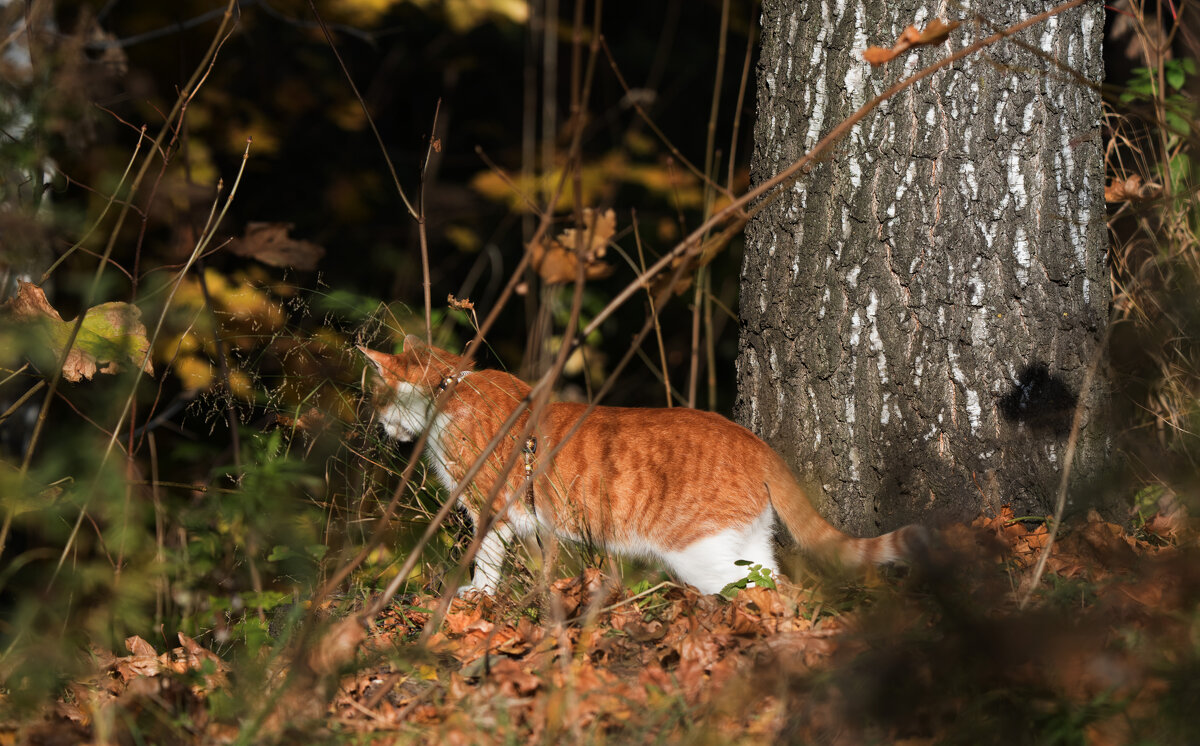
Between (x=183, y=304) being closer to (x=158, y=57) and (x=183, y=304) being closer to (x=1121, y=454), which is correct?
(x=158, y=57)

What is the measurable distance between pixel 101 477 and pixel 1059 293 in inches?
100

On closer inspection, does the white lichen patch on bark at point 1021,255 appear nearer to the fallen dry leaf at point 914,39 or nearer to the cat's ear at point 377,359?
the fallen dry leaf at point 914,39

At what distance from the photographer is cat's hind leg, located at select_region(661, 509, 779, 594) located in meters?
2.85

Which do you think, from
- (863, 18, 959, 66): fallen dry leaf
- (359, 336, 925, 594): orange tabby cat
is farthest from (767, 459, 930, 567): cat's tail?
(863, 18, 959, 66): fallen dry leaf

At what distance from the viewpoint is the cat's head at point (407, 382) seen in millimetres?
2855

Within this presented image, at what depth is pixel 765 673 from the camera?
5.65ft

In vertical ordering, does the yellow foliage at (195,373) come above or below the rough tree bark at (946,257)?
below

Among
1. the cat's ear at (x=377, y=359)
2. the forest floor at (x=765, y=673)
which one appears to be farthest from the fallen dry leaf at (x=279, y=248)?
the forest floor at (x=765, y=673)

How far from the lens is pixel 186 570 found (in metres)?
2.50

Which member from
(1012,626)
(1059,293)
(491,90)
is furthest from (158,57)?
(1012,626)

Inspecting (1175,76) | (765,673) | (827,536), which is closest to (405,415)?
(827,536)

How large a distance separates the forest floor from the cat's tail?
9 centimetres

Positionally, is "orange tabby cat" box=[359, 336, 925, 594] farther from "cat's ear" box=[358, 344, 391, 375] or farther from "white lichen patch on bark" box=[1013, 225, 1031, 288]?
"white lichen patch on bark" box=[1013, 225, 1031, 288]

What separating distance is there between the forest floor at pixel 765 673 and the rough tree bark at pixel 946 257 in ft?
1.23
